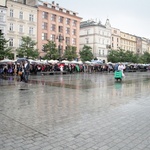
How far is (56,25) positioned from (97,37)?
802 inches

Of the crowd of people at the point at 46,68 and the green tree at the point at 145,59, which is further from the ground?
the green tree at the point at 145,59

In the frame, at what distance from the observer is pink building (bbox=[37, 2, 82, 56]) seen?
55219 millimetres

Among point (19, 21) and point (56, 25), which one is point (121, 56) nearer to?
point (56, 25)

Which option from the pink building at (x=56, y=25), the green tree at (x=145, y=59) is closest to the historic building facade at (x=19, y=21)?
the pink building at (x=56, y=25)

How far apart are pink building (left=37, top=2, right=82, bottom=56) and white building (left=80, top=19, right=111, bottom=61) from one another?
11.1 meters

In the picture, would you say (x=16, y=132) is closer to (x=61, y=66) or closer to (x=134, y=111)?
(x=134, y=111)

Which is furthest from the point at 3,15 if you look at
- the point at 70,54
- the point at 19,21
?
the point at 70,54

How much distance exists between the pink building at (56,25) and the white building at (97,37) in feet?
36.3

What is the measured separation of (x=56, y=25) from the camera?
5894cm

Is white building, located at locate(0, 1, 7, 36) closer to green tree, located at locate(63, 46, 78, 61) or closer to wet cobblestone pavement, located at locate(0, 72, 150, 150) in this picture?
green tree, located at locate(63, 46, 78, 61)

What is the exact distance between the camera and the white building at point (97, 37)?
7444 cm

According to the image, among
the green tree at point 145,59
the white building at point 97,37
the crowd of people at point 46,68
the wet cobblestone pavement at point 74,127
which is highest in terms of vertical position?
the white building at point 97,37

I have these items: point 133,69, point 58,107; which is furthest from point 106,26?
point 58,107

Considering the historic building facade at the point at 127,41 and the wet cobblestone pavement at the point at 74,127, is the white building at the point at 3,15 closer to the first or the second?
the wet cobblestone pavement at the point at 74,127
